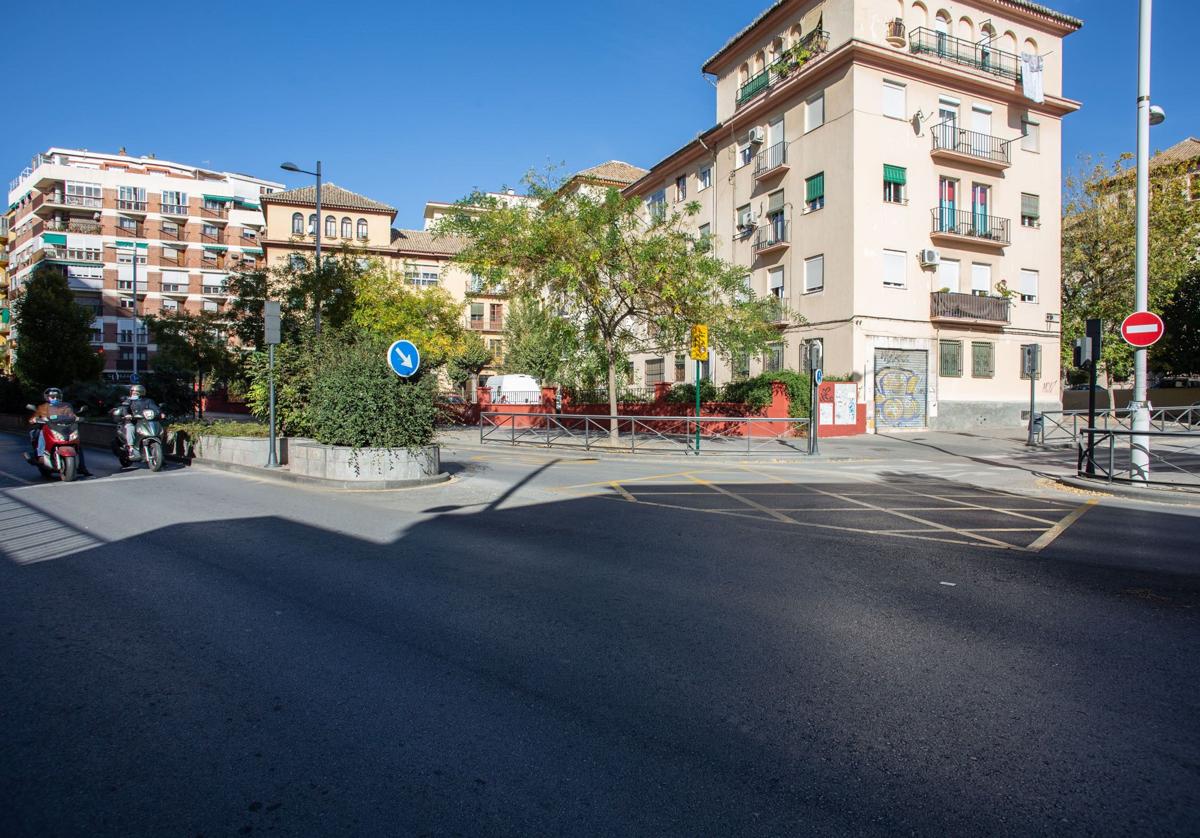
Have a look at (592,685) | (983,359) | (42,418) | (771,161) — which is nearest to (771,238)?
(771,161)

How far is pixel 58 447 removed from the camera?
1151 cm

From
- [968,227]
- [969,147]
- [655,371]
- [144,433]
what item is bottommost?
[144,433]

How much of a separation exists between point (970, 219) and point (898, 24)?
7981mm

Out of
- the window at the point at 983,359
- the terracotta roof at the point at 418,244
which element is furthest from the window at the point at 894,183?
the terracotta roof at the point at 418,244

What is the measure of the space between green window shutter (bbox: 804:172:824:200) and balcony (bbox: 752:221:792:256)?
4.34 feet

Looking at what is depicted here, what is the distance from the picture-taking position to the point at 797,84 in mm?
27594

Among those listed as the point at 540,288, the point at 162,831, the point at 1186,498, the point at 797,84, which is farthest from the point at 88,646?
the point at 797,84

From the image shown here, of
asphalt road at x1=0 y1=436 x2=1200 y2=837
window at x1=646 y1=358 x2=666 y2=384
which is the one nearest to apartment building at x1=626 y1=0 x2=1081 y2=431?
window at x1=646 y1=358 x2=666 y2=384

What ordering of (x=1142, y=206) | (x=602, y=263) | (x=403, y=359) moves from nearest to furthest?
1. (x=403, y=359)
2. (x=1142, y=206)
3. (x=602, y=263)

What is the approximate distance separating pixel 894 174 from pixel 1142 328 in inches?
669

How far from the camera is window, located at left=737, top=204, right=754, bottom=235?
101 ft

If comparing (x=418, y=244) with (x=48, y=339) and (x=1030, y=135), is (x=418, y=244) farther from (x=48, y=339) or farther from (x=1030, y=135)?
(x=1030, y=135)

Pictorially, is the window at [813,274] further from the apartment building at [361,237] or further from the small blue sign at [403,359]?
the apartment building at [361,237]

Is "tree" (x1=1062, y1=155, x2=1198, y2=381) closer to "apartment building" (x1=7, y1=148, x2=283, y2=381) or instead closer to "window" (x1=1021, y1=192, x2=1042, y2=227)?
"window" (x1=1021, y1=192, x2=1042, y2=227)
